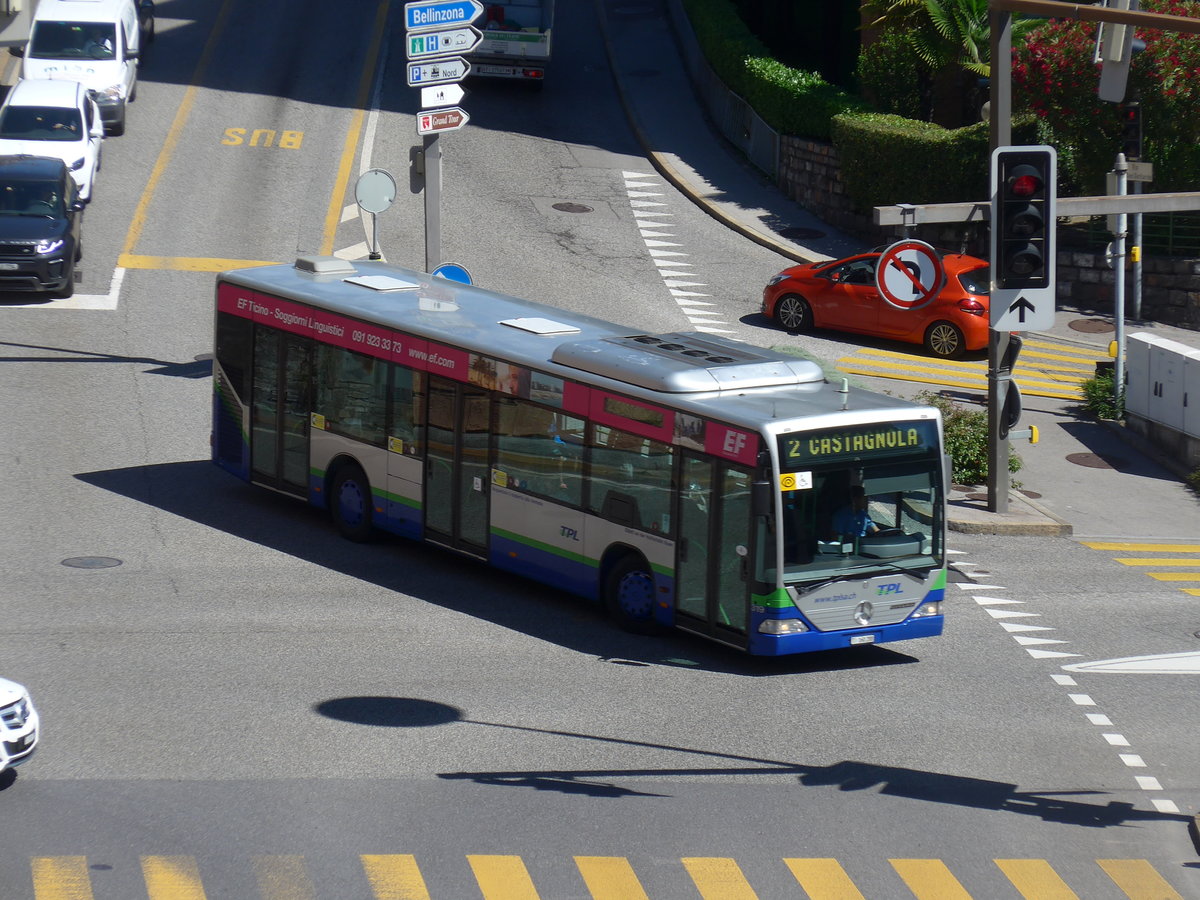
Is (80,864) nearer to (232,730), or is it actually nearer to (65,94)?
(232,730)

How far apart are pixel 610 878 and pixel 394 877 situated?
126cm

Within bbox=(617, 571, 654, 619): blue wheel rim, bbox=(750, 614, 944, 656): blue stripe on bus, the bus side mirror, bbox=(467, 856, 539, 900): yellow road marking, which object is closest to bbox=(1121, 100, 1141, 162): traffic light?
bbox=(750, 614, 944, 656): blue stripe on bus

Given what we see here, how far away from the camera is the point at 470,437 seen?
647 inches

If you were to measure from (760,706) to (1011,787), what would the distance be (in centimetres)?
231

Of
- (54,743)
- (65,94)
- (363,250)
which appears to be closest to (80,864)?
(54,743)

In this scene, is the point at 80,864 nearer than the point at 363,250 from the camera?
Yes

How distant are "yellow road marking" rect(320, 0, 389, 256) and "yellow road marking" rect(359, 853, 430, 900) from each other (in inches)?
867

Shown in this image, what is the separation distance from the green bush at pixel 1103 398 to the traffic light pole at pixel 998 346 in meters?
6.04

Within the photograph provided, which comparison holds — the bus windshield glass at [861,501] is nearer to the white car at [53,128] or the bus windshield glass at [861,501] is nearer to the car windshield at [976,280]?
the car windshield at [976,280]

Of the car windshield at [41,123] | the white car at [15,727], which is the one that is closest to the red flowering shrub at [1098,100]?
the car windshield at [41,123]

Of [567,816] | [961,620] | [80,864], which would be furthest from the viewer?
[961,620]

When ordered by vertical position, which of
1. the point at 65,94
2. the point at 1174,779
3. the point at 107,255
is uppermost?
the point at 65,94

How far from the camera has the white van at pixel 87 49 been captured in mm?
35844

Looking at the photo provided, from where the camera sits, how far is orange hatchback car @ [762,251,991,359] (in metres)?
28.0
